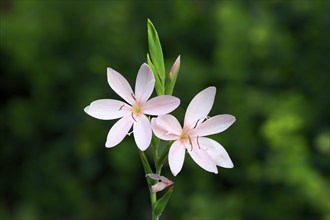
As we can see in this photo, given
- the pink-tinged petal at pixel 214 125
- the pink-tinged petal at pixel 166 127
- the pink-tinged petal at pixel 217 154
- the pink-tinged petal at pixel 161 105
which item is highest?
the pink-tinged petal at pixel 161 105

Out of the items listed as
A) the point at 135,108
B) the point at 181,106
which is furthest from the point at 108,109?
the point at 181,106

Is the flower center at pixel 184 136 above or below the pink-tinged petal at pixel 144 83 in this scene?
below

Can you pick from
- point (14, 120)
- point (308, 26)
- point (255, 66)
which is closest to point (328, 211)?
point (255, 66)

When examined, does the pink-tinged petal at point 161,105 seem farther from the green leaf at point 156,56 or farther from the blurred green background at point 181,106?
the blurred green background at point 181,106

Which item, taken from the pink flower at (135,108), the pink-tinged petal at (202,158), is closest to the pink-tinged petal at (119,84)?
the pink flower at (135,108)

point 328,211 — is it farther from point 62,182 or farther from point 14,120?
point 14,120
